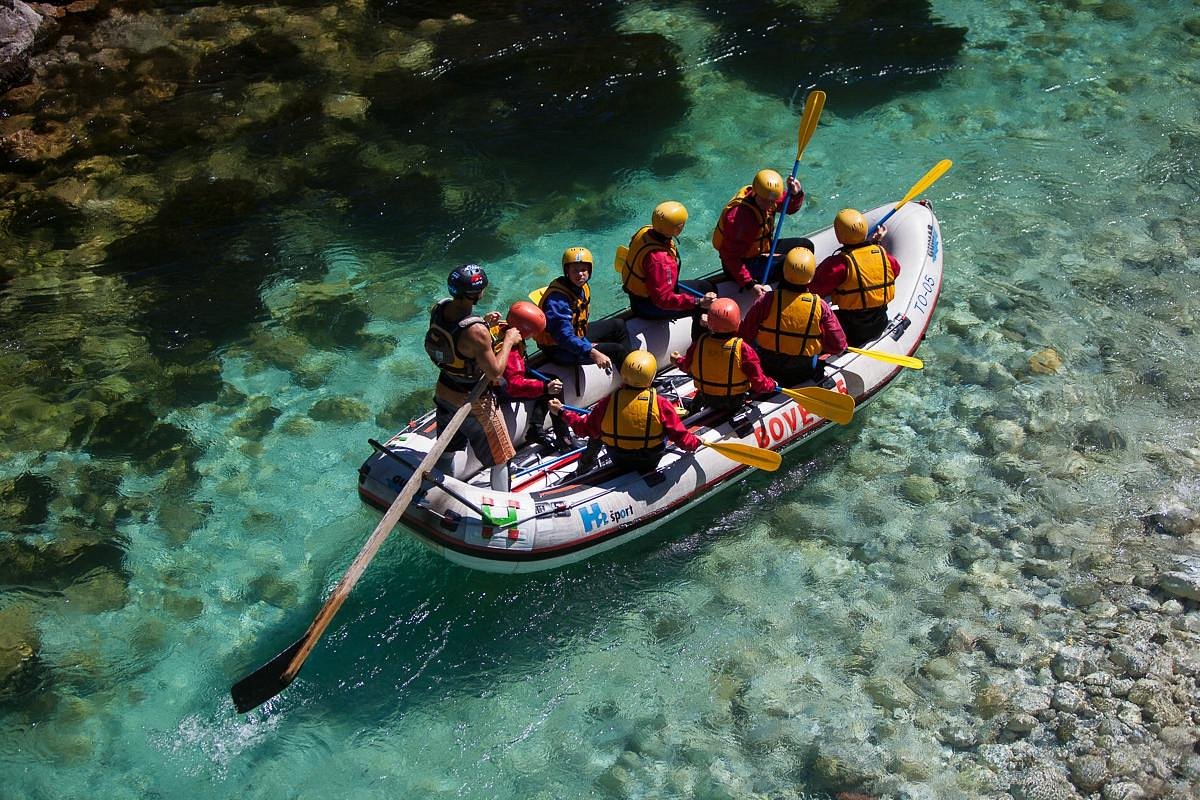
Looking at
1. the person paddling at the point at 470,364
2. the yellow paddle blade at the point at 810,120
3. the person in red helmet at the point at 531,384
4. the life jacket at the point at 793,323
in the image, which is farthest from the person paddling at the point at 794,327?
the yellow paddle blade at the point at 810,120

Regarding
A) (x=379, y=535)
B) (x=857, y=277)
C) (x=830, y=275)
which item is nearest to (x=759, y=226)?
(x=830, y=275)

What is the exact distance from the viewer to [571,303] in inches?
279

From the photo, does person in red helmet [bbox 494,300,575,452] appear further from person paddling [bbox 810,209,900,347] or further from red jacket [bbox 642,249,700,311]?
person paddling [bbox 810,209,900,347]

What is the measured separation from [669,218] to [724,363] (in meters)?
1.12

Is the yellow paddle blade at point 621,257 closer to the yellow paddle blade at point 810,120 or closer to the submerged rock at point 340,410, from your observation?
the yellow paddle blade at point 810,120

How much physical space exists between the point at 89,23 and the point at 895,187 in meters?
9.88

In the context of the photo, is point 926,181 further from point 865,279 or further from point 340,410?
point 340,410

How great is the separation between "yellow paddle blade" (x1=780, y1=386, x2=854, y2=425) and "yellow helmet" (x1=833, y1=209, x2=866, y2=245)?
114cm

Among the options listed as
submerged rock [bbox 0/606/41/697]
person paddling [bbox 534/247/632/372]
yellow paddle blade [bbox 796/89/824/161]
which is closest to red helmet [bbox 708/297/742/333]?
person paddling [bbox 534/247/632/372]

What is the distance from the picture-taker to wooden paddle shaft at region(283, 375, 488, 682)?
5.71m

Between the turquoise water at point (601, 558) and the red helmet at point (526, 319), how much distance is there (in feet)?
5.54

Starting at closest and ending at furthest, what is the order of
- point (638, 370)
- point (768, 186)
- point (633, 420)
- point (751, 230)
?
1. point (638, 370)
2. point (633, 420)
3. point (768, 186)
4. point (751, 230)

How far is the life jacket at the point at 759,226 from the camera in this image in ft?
26.0

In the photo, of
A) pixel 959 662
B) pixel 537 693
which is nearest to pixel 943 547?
pixel 959 662
